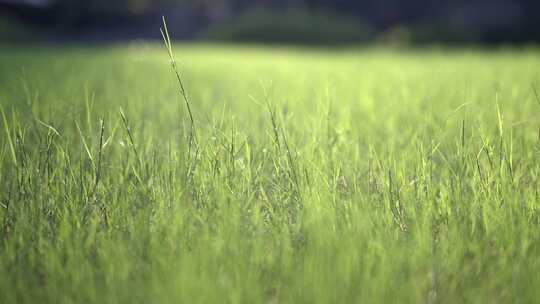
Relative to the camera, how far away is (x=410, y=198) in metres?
1.08

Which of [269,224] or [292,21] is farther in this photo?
[292,21]

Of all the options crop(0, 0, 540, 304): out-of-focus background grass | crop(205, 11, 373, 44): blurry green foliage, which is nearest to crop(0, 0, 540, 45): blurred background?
crop(205, 11, 373, 44): blurry green foliage

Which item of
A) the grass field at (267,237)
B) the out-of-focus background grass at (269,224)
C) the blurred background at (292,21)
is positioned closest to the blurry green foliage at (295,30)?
the blurred background at (292,21)

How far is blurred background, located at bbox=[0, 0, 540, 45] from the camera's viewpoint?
44.8ft

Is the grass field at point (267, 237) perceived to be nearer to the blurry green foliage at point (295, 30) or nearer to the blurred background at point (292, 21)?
the blurred background at point (292, 21)

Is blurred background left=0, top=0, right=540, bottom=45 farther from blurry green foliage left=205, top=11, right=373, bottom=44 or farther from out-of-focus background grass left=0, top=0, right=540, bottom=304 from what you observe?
out-of-focus background grass left=0, top=0, right=540, bottom=304

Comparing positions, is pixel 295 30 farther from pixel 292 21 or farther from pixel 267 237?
pixel 267 237

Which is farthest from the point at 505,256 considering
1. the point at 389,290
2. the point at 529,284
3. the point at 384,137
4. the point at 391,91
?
the point at 391,91

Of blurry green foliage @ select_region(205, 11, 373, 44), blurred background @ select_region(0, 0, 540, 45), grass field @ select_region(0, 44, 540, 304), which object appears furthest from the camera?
blurry green foliage @ select_region(205, 11, 373, 44)

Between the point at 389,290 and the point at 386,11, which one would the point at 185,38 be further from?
the point at 389,290

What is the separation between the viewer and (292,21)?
14578mm

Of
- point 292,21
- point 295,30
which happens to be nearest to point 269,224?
point 295,30

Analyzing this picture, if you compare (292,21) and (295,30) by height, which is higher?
(292,21)

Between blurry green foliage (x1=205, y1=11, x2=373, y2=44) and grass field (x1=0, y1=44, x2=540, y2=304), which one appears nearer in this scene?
grass field (x1=0, y1=44, x2=540, y2=304)
